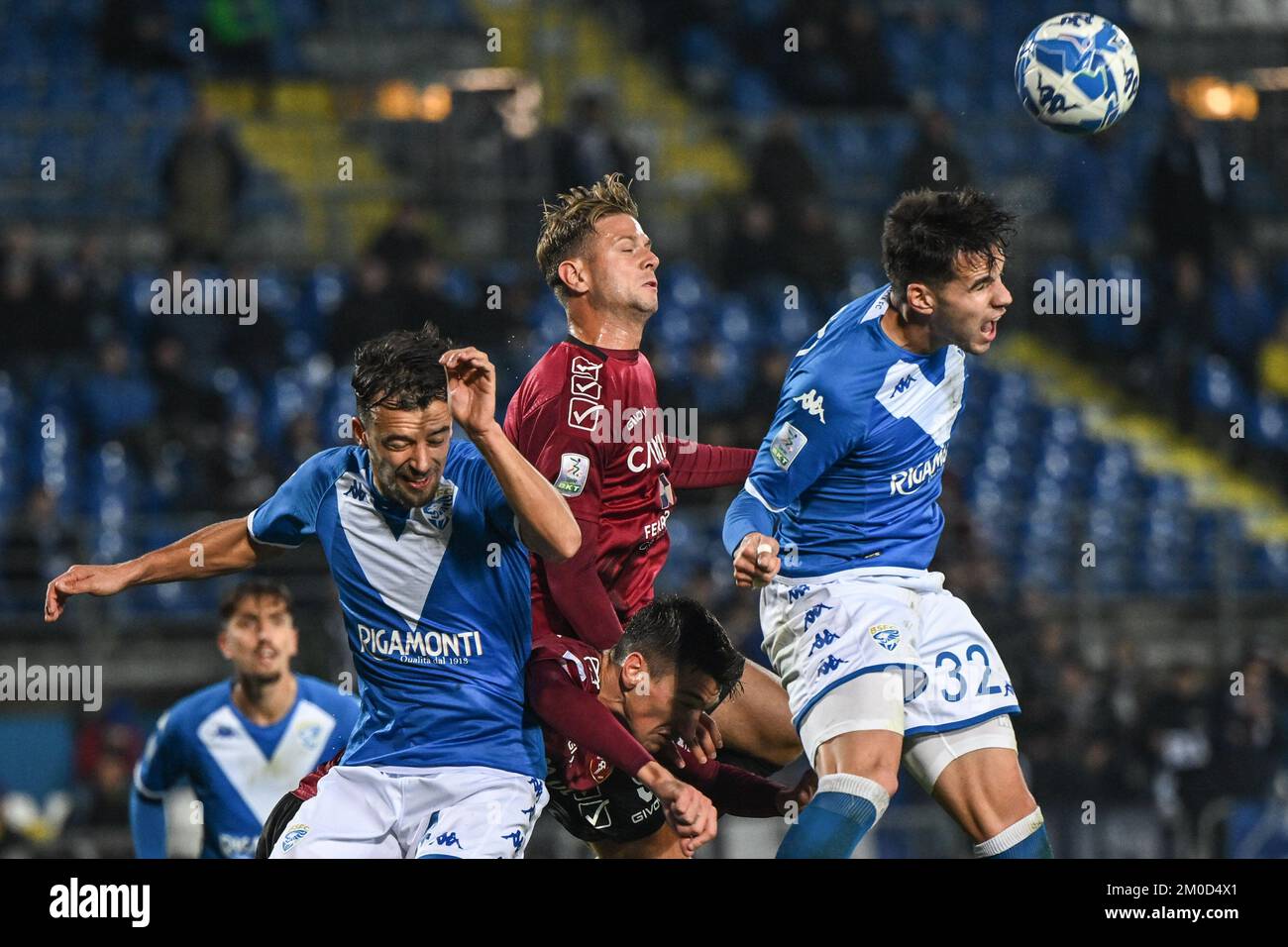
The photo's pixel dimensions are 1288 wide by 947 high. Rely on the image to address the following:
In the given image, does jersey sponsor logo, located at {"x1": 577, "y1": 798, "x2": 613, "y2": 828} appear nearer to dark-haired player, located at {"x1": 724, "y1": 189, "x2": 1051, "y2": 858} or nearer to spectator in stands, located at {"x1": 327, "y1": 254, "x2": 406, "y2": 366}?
dark-haired player, located at {"x1": 724, "y1": 189, "x2": 1051, "y2": 858}

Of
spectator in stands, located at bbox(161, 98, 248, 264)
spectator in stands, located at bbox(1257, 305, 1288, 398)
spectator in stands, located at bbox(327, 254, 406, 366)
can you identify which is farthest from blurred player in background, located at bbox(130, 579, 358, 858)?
spectator in stands, located at bbox(1257, 305, 1288, 398)

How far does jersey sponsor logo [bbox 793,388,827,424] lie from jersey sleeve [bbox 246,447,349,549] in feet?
4.10

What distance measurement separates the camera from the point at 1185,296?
10.9m

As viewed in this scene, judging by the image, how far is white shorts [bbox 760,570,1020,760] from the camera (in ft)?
15.4

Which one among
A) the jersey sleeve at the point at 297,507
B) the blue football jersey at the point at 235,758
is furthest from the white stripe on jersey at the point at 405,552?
the blue football jersey at the point at 235,758

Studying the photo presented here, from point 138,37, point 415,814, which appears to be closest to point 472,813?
point 415,814

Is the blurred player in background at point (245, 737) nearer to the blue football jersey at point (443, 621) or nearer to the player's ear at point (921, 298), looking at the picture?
the blue football jersey at point (443, 621)

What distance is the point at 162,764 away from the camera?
6266mm

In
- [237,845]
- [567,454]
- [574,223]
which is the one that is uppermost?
[574,223]

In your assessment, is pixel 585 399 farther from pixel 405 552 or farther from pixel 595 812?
pixel 595 812

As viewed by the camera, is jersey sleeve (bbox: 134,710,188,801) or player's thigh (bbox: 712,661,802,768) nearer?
player's thigh (bbox: 712,661,802,768)

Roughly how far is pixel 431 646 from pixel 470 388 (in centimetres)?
81
